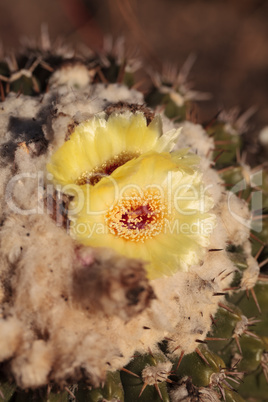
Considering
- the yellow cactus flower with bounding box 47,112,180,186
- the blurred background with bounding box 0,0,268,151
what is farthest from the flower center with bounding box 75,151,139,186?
the blurred background with bounding box 0,0,268,151

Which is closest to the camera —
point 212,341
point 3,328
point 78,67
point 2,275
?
point 3,328

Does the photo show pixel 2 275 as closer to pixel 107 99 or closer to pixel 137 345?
pixel 137 345

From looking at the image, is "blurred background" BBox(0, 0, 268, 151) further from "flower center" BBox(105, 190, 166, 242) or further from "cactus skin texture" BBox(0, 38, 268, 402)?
"flower center" BBox(105, 190, 166, 242)

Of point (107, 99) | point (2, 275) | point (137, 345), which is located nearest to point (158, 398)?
point (137, 345)

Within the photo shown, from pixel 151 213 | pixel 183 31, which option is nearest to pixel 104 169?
pixel 151 213

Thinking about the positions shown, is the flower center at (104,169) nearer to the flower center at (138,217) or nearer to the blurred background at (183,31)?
the flower center at (138,217)

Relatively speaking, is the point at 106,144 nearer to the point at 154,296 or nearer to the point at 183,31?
the point at 154,296

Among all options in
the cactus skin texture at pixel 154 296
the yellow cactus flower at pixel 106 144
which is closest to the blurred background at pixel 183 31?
the cactus skin texture at pixel 154 296
